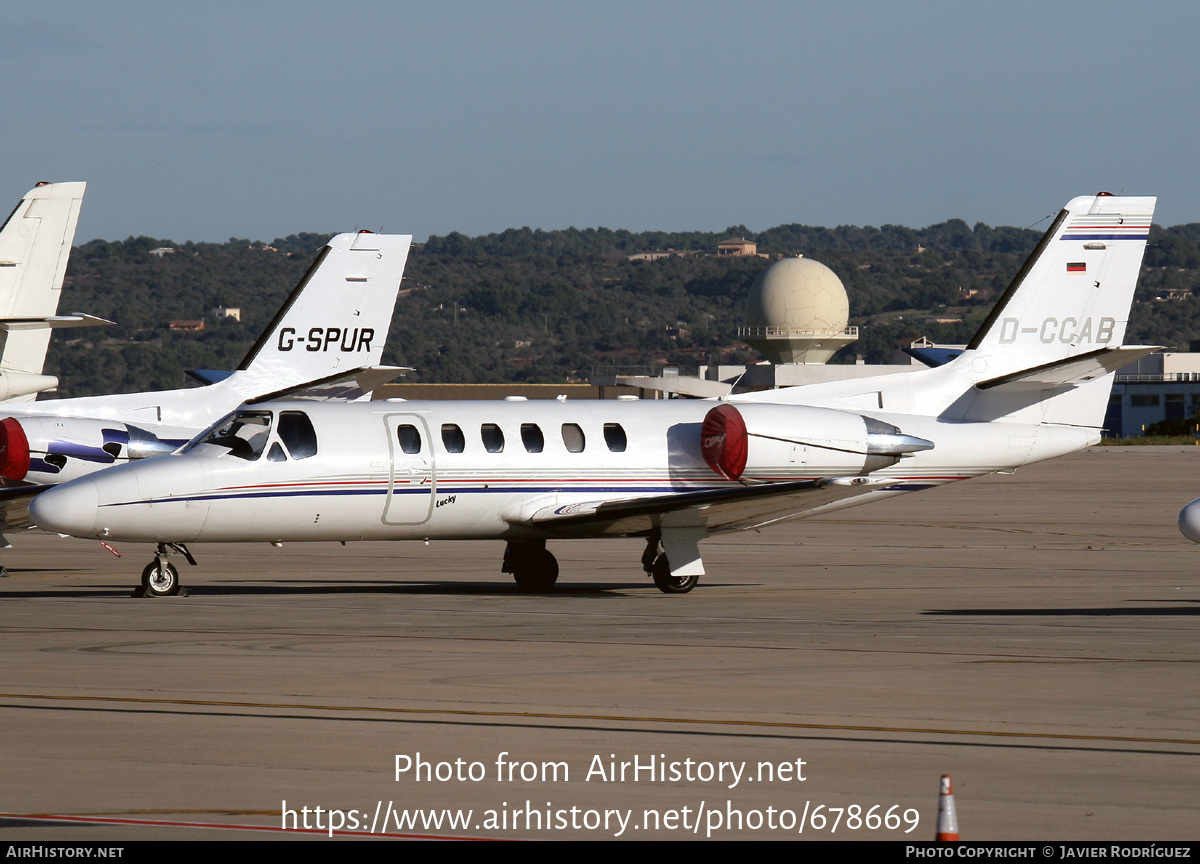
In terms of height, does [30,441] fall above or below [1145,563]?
above

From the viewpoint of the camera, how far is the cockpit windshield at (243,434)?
69.0ft

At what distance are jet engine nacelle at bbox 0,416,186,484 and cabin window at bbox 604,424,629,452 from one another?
24.6 ft

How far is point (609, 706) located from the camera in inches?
467

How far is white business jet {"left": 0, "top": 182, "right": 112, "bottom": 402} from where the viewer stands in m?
32.3

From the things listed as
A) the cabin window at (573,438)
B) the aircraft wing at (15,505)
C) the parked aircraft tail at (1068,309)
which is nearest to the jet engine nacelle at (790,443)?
the parked aircraft tail at (1068,309)

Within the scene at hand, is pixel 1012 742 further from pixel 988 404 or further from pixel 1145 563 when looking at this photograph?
pixel 1145 563

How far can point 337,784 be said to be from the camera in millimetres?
9039

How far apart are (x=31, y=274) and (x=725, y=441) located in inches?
661

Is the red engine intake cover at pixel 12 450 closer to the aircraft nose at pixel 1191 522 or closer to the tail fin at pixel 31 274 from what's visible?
the tail fin at pixel 31 274

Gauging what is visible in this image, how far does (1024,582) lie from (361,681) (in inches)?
526

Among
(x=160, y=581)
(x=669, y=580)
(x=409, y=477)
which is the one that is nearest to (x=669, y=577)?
(x=669, y=580)

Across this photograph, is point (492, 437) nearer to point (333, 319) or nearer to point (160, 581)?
point (160, 581)
